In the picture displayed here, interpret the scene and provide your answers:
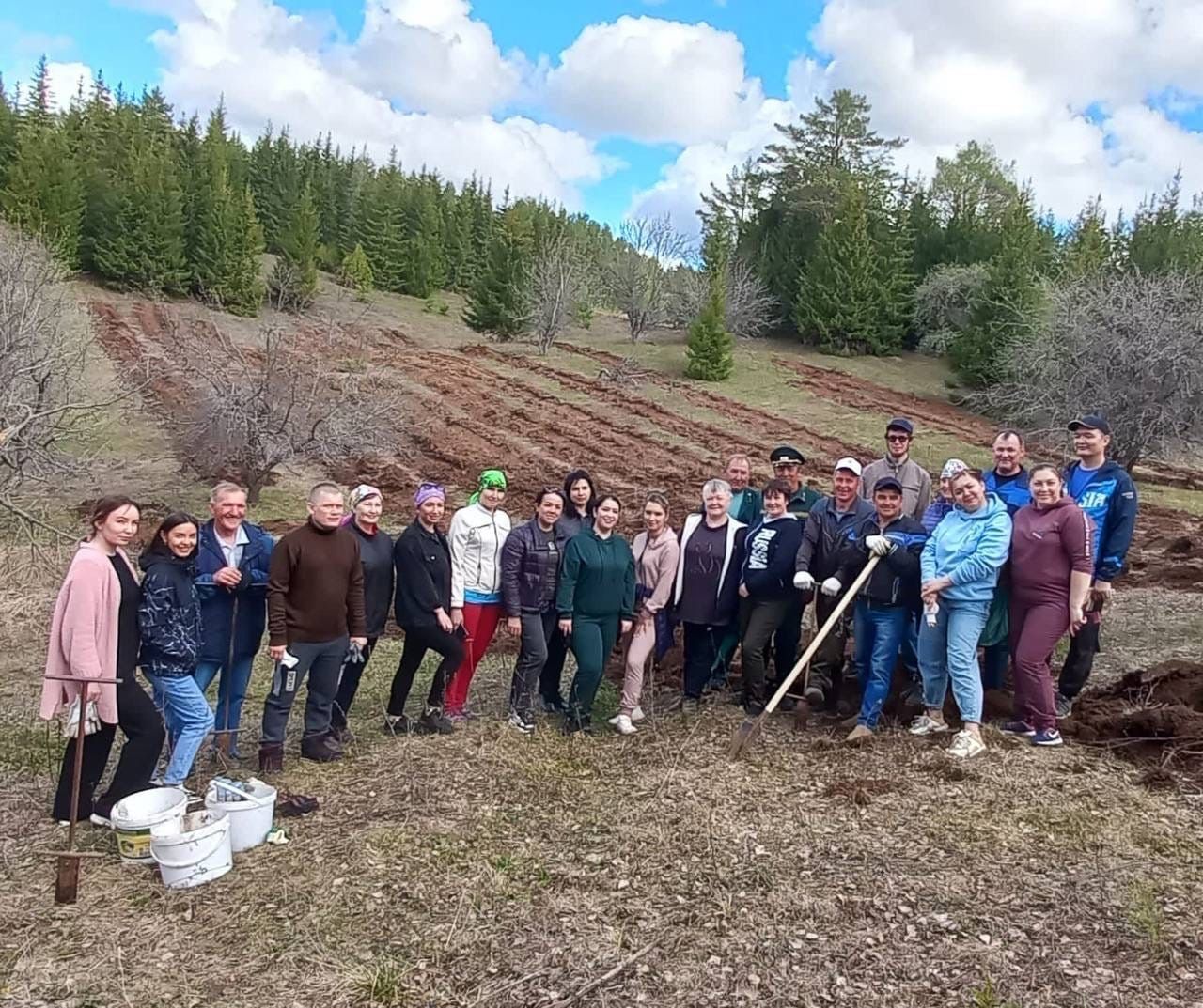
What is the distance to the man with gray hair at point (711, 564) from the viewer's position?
18.7ft

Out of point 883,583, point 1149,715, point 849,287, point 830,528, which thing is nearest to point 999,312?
point 849,287

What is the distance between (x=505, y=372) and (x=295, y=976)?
2457cm

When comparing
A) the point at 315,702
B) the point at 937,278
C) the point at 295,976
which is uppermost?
the point at 937,278

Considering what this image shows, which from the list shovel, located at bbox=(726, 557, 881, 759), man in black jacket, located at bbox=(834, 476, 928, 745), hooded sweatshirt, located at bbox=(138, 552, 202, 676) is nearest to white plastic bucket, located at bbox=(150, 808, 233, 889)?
hooded sweatshirt, located at bbox=(138, 552, 202, 676)

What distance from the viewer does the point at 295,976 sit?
132 inches

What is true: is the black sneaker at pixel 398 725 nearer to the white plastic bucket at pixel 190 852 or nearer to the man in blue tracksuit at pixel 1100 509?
the white plastic bucket at pixel 190 852

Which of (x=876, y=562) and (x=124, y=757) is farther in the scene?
(x=876, y=562)

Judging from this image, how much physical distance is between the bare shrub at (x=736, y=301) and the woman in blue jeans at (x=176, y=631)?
31097 millimetres

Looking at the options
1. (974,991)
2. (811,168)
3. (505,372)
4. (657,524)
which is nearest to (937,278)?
(811,168)

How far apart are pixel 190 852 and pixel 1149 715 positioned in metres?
4.99

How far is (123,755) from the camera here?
436 centimetres

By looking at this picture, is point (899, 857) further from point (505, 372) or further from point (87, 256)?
point (87, 256)

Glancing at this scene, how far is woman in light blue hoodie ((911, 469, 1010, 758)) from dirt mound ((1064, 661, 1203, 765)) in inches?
29.9

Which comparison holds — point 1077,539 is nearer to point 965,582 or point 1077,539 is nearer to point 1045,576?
point 1045,576
